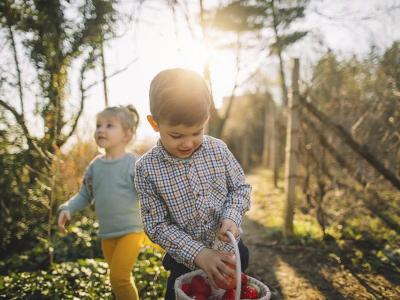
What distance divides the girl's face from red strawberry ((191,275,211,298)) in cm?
157

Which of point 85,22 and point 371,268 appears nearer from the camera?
point 371,268

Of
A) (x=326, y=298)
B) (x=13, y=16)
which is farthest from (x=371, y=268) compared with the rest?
(x=13, y=16)

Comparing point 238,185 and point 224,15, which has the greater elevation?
point 224,15

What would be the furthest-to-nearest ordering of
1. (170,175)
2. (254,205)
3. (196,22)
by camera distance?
(254,205)
(196,22)
(170,175)

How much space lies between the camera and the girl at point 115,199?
2338mm

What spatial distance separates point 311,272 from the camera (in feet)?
11.2

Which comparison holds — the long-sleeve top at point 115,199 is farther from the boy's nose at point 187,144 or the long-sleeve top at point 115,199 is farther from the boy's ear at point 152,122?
the boy's nose at point 187,144

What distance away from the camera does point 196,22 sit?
478cm

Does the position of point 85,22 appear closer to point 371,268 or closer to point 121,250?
point 121,250

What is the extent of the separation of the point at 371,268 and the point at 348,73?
331 cm

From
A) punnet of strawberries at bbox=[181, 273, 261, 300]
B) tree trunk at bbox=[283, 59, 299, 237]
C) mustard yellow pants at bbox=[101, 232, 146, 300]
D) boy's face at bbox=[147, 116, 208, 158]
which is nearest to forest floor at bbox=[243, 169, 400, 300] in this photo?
tree trunk at bbox=[283, 59, 299, 237]

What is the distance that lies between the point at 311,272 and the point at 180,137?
2707mm

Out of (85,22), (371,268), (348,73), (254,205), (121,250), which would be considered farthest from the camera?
(254,205)

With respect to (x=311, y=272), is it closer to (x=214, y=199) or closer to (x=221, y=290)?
(x=214, y=199)
